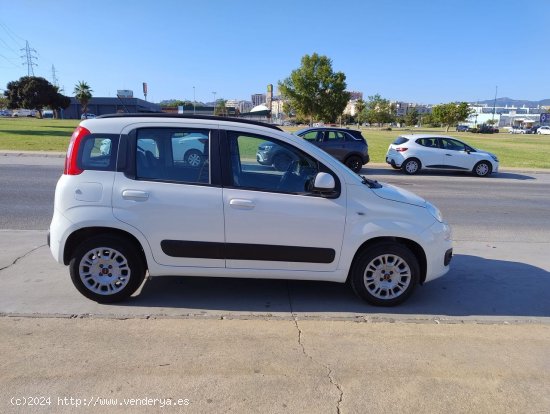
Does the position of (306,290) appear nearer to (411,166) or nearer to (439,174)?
(411,166)

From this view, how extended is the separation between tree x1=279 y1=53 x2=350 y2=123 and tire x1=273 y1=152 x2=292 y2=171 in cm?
4791

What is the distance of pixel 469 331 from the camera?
3.90 meters

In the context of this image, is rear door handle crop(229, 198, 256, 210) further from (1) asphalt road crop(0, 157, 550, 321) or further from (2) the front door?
(1) asphalt road crop(0, 157, 550, 321)

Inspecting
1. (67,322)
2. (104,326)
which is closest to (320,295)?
(104,326)

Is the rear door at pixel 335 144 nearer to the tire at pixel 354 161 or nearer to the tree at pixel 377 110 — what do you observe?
the tire at pixel 354 161

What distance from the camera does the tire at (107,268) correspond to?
4.08 metres

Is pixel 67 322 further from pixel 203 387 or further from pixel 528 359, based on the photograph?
pixel 528 359

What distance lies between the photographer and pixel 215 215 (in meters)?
4.00

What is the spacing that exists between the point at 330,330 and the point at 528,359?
155cm

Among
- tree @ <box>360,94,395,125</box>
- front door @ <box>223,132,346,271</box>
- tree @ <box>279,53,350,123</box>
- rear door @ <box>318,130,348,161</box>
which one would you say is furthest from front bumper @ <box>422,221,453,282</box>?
tree @ <box>360,94,395,125</box>

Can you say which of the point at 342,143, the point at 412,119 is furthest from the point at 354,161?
the point at 412,119

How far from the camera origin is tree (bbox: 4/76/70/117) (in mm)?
67938

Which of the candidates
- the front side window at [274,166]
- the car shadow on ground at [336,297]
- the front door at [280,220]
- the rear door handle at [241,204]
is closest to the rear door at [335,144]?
the car shadow on ground at [336,297]

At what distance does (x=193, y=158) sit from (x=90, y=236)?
121 centimetres
